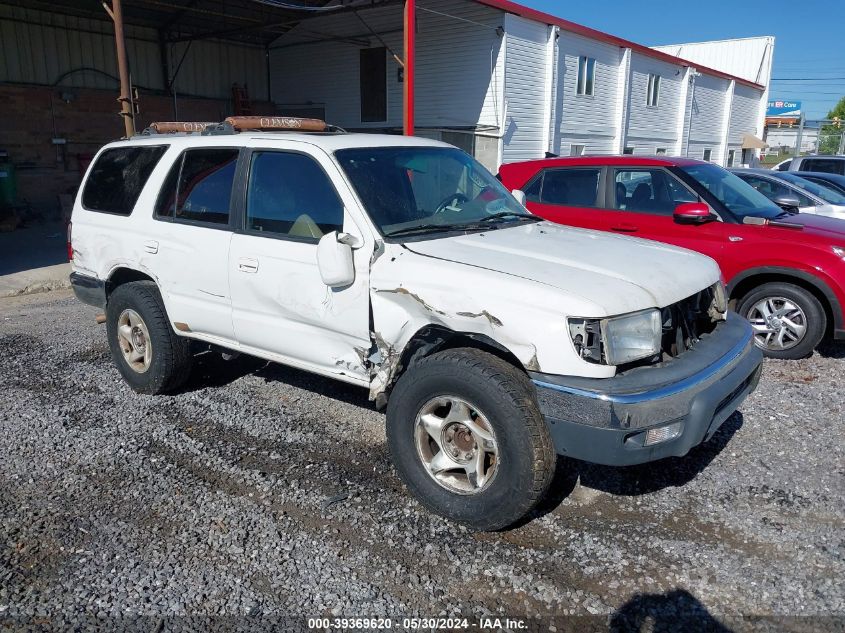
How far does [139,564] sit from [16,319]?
5.67 m

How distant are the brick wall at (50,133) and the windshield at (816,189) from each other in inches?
605

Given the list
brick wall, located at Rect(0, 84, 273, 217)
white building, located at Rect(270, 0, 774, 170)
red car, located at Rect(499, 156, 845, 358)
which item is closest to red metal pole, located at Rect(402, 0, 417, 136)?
white building, located at Rect(270, 0, 774, 170)

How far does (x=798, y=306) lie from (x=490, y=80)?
14513 mm

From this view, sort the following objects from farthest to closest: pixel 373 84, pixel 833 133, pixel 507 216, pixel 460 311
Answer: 1. pixel 833 133
2. pixel 373 84
3. pixel 507 216
4. pixel 460 311

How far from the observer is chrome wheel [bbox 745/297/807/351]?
19.2ft

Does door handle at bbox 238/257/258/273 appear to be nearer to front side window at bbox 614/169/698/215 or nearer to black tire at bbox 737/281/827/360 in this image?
front side window at bbox 614/169/698/215

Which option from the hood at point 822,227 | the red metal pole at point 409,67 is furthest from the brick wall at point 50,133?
the hood at point 822,227

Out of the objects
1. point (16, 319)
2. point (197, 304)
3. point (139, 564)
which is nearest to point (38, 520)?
point (139, 564)

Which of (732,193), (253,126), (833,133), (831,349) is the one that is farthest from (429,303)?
(833,133)

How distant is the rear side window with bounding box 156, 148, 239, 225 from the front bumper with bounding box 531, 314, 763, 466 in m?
2.48

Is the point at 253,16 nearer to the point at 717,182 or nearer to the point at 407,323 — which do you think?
the point at 717,182

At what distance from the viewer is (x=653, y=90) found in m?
25.5

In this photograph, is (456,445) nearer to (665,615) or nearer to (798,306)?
(665,615)

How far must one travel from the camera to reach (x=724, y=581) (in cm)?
299
